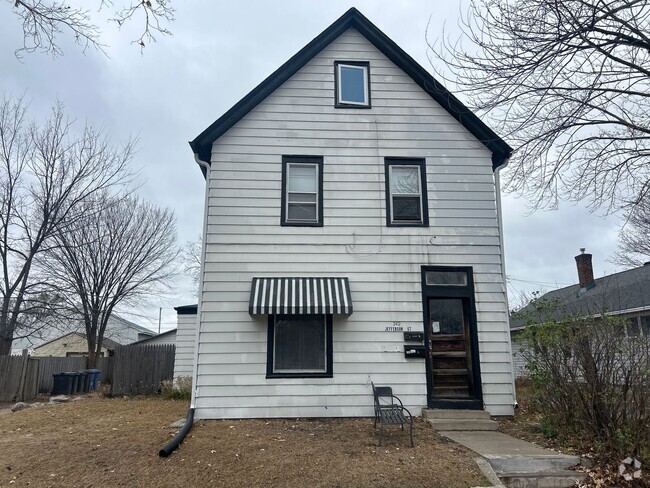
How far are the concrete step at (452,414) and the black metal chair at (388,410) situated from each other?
0.40m

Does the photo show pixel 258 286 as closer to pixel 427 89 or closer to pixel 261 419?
pixel 261 419

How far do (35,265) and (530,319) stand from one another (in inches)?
775

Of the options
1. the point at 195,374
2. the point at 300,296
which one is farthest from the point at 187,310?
the point at 300,296

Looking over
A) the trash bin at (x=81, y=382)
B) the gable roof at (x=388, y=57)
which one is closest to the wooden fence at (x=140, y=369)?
the trash bin at (x=81, y=382)

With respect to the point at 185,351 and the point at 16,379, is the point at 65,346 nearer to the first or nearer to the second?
the point at 16,379

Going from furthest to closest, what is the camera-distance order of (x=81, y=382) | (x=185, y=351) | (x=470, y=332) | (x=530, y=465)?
(x=81, y=382), (x=185, y=351), (x=470, y=332), (x=530, y=465)

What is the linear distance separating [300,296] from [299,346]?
3.32 feet

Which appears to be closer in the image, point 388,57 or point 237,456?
point 237,456

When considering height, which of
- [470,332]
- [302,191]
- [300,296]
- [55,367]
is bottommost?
[55,367]

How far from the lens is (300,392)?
7863 millimetres

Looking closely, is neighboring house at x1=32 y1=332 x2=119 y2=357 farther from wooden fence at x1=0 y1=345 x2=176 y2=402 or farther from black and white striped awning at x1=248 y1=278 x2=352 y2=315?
black and white striped awning at x1=248 y1=278 x2=352 y2=315

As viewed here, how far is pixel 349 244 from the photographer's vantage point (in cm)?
844

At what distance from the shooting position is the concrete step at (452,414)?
7625 millimetres

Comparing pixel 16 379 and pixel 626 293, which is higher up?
pixel 626 293
